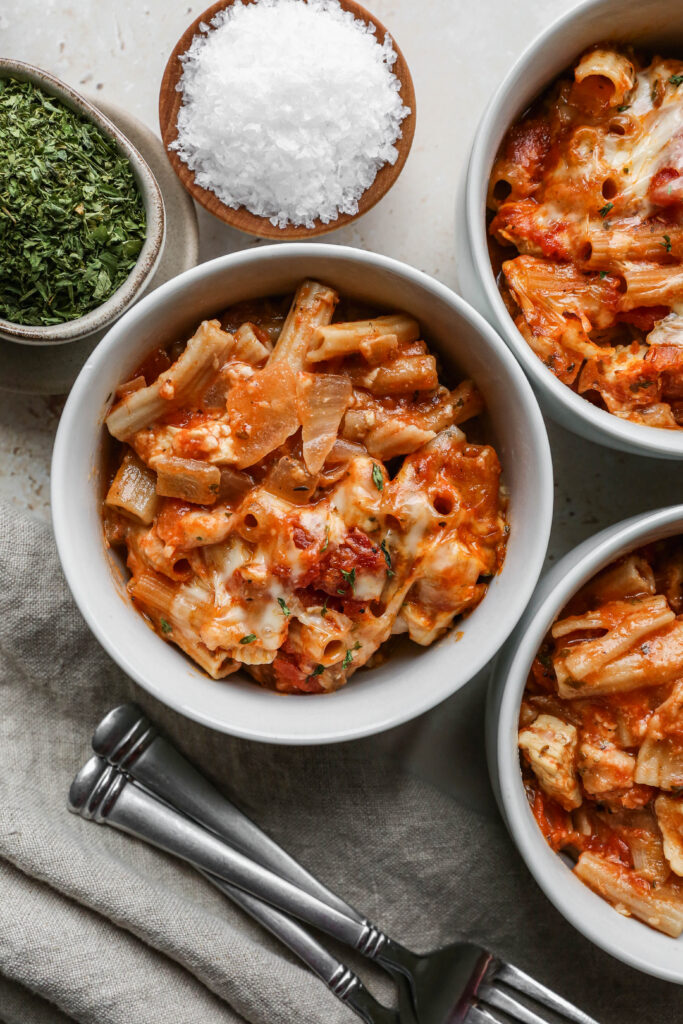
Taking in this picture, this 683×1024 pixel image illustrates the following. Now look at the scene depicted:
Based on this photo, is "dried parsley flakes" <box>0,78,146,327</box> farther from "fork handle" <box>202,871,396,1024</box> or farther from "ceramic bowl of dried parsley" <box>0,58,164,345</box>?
"fork handle" <box>202,871,396,1024</box>

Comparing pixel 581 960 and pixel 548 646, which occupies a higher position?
pixel 548 646

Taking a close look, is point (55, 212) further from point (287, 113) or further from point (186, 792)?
point (186, 792)

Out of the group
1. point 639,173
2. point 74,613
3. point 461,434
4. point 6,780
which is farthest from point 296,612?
point 639,173

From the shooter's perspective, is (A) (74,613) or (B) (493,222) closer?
(B) (493,222)

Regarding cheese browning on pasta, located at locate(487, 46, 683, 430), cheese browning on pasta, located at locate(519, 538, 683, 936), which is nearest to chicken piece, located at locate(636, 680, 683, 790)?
Answer: cheese browning on pasta, located at locate(519, 538, 683, 936)

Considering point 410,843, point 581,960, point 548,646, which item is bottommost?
point 581,960

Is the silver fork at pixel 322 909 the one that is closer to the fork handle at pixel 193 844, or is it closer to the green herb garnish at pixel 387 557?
the fork handle at pixel 193 844

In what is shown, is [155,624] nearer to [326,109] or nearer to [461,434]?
[461,434]
